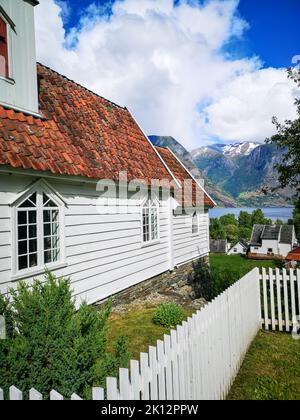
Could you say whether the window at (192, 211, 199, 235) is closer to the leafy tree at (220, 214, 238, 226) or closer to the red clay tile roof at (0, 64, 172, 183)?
the red clay tile roof at (0, 64, 172, 183)

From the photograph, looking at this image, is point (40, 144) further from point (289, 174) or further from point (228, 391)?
point (289, 174)

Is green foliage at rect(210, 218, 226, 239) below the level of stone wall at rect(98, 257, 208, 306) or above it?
below

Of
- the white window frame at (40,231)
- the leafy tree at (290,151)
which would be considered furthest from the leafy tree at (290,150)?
the white window frame at (40,231)

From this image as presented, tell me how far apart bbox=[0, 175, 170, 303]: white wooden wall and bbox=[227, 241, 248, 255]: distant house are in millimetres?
85437

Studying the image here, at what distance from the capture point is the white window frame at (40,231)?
5.81m

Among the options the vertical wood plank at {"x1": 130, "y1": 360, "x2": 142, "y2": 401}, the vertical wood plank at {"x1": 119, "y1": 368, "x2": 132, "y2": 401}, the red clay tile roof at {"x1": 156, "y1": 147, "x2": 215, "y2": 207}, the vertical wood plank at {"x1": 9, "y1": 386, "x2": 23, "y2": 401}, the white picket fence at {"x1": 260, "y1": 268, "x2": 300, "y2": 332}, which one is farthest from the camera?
the red clay tile roof at {"x1": 156, "y1": 147, "x2": 215, "y2": 207}

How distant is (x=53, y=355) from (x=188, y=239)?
38.6ft

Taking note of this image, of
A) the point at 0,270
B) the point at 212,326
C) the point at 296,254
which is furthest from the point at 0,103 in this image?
the point at 296,254

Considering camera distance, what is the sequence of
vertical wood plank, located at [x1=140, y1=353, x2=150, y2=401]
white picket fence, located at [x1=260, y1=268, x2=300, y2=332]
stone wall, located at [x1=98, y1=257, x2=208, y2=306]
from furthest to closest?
1. stone wall, located at [x1=98, y1=257, x2=208, y2=306]
2. white picket fence, located at [x1=260, y1=268, x2=300, y2=332]
3. vertical wood plank, located at [x1=140, y1=353, x2=150, y2=401]

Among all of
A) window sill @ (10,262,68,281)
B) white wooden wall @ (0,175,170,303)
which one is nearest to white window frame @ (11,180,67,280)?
window sill @ (10,262,68,281)

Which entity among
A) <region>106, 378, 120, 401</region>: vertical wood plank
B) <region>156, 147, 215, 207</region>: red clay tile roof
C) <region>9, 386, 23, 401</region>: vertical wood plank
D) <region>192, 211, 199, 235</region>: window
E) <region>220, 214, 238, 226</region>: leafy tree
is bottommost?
<region>220, 214, 238, 226</region>: leafy tree

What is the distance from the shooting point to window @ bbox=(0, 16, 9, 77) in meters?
6.54

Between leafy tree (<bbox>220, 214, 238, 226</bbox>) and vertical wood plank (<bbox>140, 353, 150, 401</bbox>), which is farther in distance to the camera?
leafy tree (<bbox>220, 214, 238, 226</bbox>)
